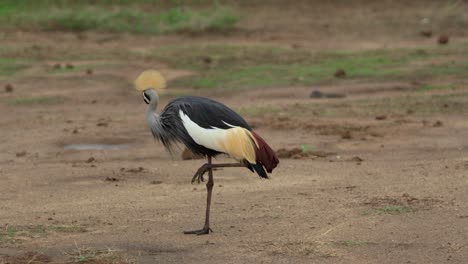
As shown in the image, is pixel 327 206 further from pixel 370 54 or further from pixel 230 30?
pixel 230 30

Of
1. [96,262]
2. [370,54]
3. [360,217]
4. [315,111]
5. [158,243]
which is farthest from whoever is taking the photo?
[370,54]

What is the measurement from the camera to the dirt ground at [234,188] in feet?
22.6

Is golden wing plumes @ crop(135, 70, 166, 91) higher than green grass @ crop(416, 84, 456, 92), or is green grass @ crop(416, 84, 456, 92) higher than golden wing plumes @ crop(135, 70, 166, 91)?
golden wing plumes @ crop(135, 70, 166, 91)

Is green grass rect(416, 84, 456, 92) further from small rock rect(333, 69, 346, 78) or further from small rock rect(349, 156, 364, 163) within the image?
small rock rect(349, 156, 364, 163)

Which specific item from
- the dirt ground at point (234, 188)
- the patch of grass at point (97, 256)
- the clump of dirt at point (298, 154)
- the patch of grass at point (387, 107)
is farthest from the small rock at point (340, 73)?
the patch of grass at point (97, 256)

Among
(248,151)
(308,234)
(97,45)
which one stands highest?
(97,45)

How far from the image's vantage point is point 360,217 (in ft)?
25.3

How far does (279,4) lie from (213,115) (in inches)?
681

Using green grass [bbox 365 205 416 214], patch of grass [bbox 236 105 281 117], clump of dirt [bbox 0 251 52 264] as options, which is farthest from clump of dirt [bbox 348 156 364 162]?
clump of dirt [bbox 0 251 52 264]

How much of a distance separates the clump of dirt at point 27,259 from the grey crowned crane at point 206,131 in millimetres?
1154

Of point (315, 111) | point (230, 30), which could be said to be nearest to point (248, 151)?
point (315, 111)

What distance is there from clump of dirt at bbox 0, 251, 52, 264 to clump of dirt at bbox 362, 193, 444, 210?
2.74 metres

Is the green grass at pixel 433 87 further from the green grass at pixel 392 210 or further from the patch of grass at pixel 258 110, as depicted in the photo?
the green grass at pixel 392 210

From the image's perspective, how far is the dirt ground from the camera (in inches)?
271
